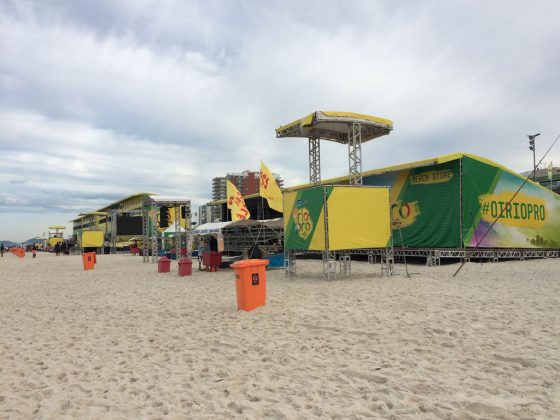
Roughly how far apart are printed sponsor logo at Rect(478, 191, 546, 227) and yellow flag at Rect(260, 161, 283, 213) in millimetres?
8888

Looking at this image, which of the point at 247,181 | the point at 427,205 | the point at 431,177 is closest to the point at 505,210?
the point at 427,205

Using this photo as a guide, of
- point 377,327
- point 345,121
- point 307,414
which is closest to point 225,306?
point 377,327

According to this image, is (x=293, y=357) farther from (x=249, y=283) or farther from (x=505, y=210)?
(x=505, y=210)

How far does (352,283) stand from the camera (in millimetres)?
11391

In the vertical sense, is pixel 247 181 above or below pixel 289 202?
above

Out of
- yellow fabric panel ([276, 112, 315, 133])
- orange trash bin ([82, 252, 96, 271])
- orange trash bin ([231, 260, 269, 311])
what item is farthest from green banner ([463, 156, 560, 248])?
orange trash bin ([82, 252, 96, 271])

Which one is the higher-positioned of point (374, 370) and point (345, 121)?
point (345, 121)

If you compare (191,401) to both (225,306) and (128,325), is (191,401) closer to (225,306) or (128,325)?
(128,325)

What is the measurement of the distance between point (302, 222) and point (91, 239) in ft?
131

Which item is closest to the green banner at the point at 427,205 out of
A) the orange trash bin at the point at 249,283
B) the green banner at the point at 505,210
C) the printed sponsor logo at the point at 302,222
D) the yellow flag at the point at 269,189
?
the green banner at the point at 505,210

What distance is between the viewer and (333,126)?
17.2m

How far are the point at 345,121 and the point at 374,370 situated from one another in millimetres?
13202

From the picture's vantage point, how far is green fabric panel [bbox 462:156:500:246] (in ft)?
55.0

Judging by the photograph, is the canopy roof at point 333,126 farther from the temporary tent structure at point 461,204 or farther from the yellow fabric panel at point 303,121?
the temporary tent structure at point 461,204
